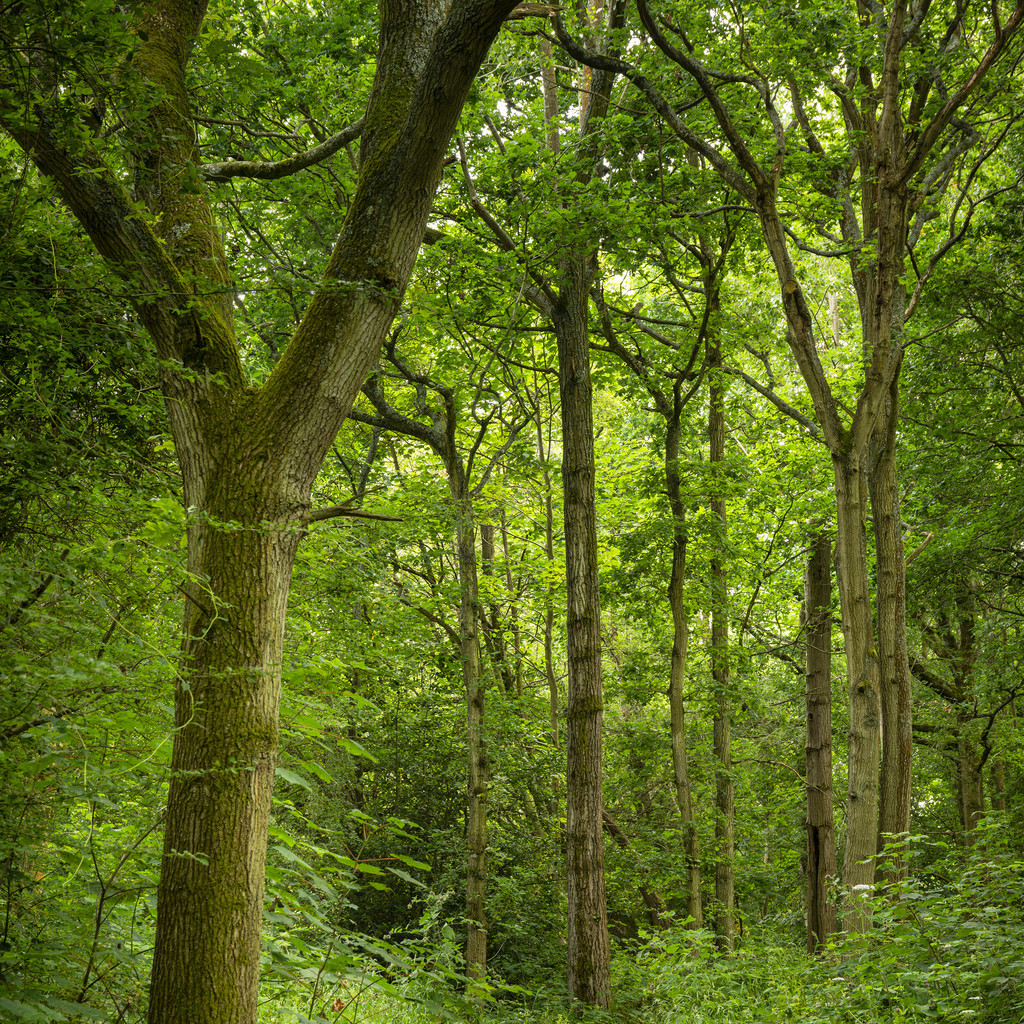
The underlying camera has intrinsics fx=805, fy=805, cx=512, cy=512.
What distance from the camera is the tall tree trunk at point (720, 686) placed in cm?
1126

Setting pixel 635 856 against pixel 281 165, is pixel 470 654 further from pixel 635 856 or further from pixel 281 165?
pixel 281 165

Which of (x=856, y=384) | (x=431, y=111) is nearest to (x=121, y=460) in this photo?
(x=431, y=111)

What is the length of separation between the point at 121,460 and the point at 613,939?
1074 cm

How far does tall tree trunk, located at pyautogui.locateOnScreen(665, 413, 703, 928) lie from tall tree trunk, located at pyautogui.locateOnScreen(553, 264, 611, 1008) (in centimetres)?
315

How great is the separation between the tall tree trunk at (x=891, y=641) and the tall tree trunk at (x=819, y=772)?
3.04m

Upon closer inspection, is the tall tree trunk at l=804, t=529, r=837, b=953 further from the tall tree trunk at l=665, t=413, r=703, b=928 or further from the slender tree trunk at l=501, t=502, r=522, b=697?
the slender tree trunk at l=501, t=502, r=522, b=697

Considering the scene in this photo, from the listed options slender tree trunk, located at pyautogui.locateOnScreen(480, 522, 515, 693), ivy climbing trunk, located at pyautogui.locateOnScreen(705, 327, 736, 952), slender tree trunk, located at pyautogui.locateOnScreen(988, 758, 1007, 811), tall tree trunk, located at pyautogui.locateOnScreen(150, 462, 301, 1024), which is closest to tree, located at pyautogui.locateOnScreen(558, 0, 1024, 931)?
ivy climbing trunk, located at pyautogui.locateOnScreen(705, 327, 736, 952)

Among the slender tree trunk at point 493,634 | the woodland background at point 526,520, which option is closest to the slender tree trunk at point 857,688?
the woodland background at point 526,520

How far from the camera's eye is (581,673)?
307 inches

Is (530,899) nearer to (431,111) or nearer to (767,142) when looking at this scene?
(767,142)

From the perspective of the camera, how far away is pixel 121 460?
3549 mm

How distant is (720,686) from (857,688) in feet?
16.0

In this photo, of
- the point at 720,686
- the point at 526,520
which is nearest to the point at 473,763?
the point at 720,686

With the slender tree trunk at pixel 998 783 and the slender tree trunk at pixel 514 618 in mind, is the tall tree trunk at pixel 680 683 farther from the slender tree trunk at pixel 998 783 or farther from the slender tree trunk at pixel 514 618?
the slender tree trunk at pixel 998 783
